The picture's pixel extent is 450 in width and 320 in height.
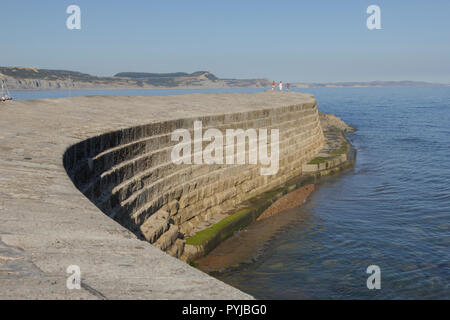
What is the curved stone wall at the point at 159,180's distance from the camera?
20.9ft

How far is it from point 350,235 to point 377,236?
2.15 feet

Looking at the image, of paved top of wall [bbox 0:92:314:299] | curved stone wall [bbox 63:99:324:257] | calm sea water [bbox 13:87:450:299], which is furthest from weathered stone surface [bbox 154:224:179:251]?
paved top of wall [bbox 0:92:314:299]

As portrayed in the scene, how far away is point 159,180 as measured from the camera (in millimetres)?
8602

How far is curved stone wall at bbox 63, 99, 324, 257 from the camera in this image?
6.36 metres

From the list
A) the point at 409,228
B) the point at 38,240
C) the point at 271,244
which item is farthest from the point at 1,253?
the point at 409,228

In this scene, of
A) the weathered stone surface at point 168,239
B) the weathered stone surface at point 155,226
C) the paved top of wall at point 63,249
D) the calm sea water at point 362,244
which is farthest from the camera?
the calm sea water at point 362,244

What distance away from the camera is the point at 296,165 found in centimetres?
1702

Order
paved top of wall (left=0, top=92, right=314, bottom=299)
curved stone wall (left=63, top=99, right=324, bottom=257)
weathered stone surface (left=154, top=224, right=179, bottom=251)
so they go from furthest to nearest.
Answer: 1. weathered stone surface (left=154, top=224, right=179, bottom=251)
2. curved stone wall (left=63, top=99, right=324, bottom=257)
3. paved top of wall (left=0, top=92, right=314, bottom=299)

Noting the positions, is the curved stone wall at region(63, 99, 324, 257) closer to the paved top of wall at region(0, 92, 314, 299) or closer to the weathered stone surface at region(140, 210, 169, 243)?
the weathered stone surface at region(140, 210, 169, 243)

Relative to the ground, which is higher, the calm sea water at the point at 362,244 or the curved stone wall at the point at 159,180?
the curved stone wall at the point at 159,180

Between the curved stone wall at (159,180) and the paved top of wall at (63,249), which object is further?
the curved stone wall at (159,180)

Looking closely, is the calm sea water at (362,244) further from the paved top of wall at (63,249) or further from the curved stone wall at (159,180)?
the paved top of wall at (63,249)

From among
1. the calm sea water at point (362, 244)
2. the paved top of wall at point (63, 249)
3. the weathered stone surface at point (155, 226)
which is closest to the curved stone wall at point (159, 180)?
the weathered stone surface at point (155, 226)

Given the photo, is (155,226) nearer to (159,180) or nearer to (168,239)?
(168,239)
